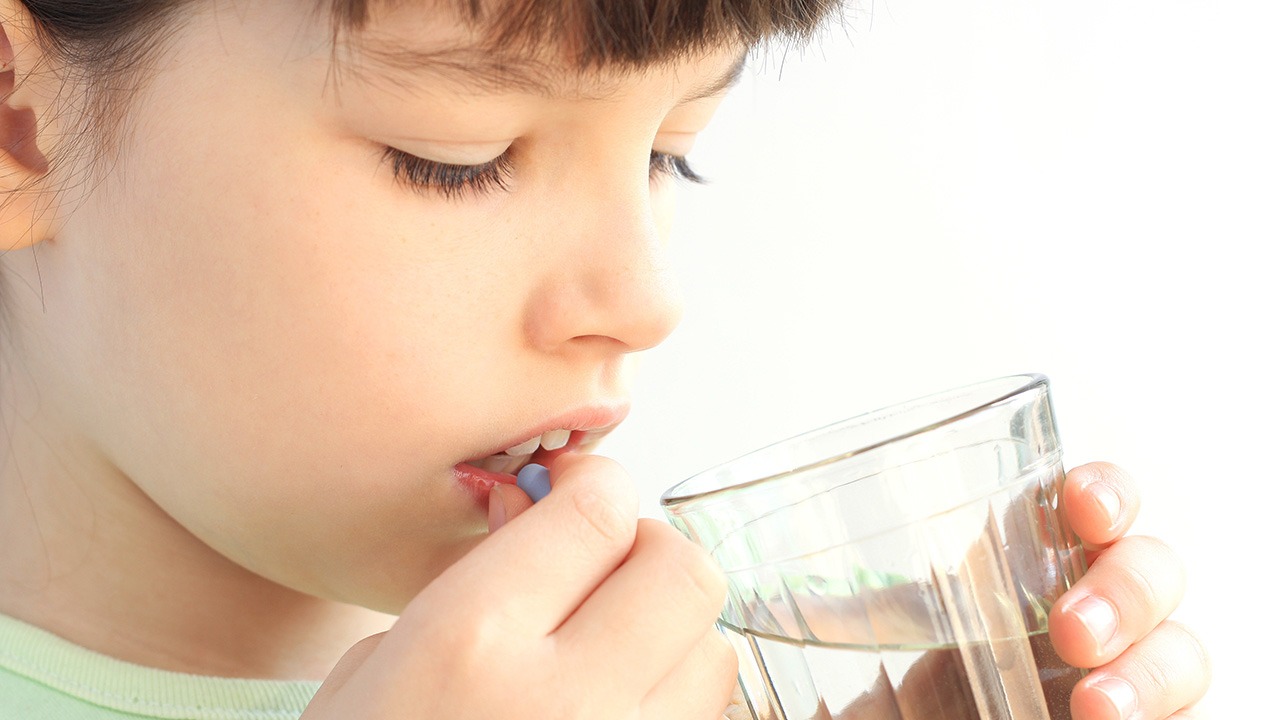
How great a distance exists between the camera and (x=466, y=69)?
57cm

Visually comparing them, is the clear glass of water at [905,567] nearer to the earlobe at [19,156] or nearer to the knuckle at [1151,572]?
the knuckle at [1151,572]

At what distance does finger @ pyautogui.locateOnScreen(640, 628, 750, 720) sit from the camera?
579mm

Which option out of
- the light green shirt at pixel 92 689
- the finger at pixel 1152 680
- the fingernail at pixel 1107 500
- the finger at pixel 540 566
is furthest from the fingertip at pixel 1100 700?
the light green shirt at pixel 92 689

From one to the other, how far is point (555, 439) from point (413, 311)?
0.13 m

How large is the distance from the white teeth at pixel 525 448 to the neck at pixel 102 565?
0.30m

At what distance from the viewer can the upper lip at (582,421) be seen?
659 millimetres

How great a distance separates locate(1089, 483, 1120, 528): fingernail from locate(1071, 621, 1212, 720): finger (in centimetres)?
8

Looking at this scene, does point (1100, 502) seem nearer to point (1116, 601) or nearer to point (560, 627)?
point (1116, 601)

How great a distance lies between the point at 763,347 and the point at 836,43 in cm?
38

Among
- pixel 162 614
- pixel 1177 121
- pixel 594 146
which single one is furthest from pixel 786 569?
pixel 1177 121

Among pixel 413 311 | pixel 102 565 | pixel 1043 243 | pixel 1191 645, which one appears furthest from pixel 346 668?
pixel 1043 243

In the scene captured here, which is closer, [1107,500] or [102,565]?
[1107,500]

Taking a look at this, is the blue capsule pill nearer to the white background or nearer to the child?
the child

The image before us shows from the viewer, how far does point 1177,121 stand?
1347 millimetres
